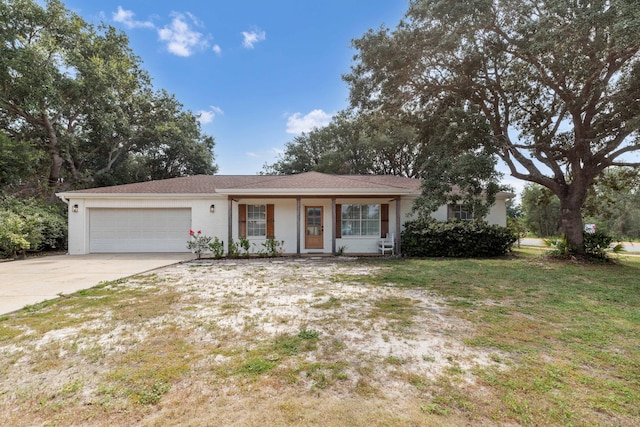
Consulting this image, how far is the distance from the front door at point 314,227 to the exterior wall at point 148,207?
3.43 metres

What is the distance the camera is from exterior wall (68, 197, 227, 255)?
1118 cm

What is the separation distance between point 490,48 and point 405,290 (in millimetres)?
8059

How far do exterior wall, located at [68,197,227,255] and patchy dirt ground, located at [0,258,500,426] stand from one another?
683cm

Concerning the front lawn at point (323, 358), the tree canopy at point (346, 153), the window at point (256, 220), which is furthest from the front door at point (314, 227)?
the tree canopy at point (346, 153)

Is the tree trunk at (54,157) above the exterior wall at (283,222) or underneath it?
above

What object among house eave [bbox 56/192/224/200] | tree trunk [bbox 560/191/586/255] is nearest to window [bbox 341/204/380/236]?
house eave [bbox 56/192/224/200]

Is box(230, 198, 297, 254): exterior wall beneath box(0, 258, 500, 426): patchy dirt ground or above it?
above

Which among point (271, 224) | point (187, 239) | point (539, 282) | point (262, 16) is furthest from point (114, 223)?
point (539, 282)

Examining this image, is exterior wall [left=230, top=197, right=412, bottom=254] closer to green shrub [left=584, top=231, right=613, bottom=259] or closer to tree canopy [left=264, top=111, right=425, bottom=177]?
green shrub [left=584, top=231, right=613, bottom=259]

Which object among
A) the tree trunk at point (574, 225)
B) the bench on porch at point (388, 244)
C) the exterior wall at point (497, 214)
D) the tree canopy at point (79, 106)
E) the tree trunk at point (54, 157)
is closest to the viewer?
the tree trunk at point (574, 225)

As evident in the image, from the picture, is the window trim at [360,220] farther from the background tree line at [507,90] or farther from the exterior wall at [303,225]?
the background tree line at [507,90]

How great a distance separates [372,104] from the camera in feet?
33.9

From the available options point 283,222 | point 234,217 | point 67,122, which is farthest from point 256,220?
point 67,122

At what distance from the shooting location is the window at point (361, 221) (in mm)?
11484
